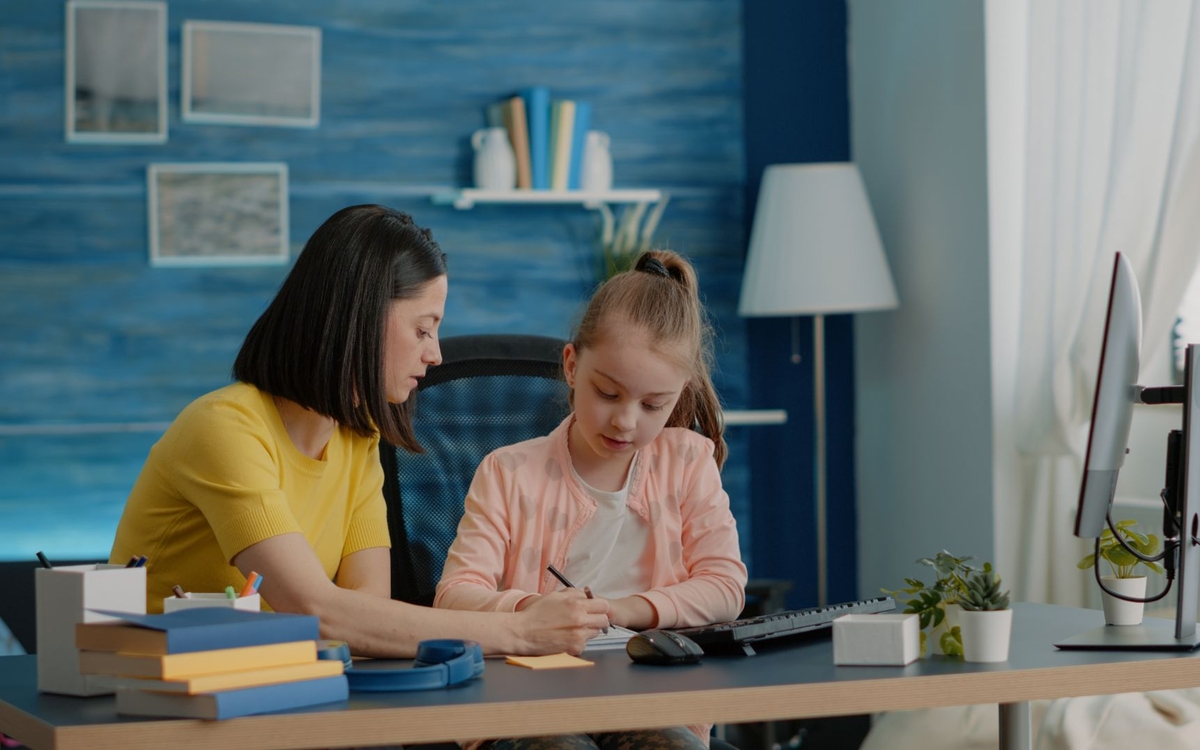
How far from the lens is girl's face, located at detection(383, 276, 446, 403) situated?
1.73 metres

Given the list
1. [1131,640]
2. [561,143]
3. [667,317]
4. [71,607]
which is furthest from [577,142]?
[71,607]

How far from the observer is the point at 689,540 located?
180cm

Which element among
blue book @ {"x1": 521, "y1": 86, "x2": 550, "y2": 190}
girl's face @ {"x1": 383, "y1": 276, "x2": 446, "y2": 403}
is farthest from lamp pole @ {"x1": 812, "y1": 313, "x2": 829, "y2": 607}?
girl's face @ {"x1": 383, "y1": 276, "x2": 446, "y2": 403}

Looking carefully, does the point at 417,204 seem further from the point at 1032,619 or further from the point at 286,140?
the point at 1032,619

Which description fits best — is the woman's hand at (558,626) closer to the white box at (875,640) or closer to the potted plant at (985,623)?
the white box at (875,640)

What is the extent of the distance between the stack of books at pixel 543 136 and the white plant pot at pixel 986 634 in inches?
108

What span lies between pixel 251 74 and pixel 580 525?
8.08ft

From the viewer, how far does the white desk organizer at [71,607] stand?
1186 millimetres

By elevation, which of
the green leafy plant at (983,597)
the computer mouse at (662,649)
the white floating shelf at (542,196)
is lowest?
the computer mouse at (662,649)

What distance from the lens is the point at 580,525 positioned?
5.75 feet

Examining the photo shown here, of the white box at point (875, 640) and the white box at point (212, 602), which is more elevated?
the white box at point (212, 602)

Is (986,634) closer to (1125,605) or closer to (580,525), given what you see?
(1125,605)

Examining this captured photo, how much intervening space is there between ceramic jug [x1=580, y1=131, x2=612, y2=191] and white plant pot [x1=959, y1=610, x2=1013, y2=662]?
2.77 m

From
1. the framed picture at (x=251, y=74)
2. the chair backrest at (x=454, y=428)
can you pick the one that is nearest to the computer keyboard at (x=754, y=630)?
the chair backrest at (x=454, y=428)
